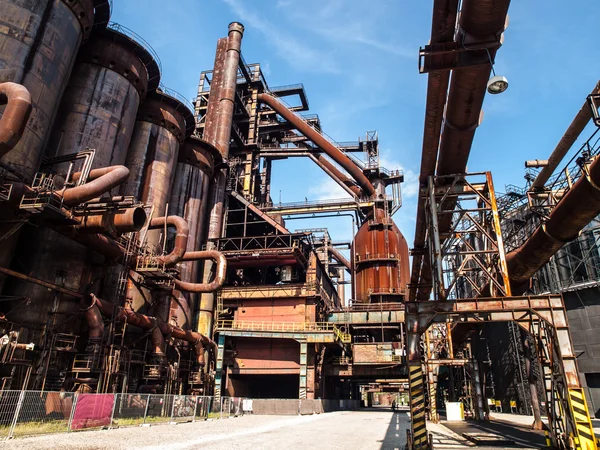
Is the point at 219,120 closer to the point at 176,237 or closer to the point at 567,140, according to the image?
the point at 176,237

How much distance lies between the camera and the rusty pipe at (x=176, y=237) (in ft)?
77.7

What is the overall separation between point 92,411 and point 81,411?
1.68 ft

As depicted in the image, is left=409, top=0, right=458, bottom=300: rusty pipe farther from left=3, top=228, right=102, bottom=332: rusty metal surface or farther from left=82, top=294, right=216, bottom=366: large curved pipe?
left=3, top=228, right=102, bottom=332: rusty metal surface

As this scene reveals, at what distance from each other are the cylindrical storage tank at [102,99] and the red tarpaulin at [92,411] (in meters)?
12.6

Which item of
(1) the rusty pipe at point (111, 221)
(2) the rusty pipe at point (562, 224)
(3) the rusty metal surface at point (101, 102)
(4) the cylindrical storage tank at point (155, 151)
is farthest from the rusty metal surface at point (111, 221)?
(2) the rusty pipe at point (562, 224)

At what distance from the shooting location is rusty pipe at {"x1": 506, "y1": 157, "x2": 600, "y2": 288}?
945 centimetres

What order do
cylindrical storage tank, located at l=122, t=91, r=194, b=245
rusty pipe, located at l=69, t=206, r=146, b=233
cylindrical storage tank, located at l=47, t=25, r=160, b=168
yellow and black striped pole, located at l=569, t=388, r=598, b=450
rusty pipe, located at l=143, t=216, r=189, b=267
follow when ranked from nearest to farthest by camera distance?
yellow and black striped pole, located at l=569, t=388, r=598, b=450
rusty pipe, located at l=69, t=206, r=146, b=233
cylindrical storage tank, located at l=47, t=25, r=160, b=168
rusty pipe, located at l=143, t=216, r=189, b=267
cylindrical storage tank, located at l=122, t=91, r=194, b=245

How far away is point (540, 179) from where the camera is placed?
16.2 metres

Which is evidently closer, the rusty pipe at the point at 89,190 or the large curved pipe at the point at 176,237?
the rusty pipe at the point at 89,190

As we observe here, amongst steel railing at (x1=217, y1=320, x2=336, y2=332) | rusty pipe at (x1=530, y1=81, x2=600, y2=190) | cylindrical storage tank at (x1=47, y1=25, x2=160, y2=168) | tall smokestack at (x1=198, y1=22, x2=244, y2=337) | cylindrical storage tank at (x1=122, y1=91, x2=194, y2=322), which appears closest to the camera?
rusty pipe at (x1=530, y1=81, x2=600, y2=190)

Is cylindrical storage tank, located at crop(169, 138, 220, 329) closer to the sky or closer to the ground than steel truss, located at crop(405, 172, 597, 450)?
closer to the sky

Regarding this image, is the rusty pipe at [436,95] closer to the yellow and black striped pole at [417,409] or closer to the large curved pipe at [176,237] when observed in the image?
the yellow and black striped pole at [417,409]

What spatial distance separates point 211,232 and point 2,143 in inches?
940

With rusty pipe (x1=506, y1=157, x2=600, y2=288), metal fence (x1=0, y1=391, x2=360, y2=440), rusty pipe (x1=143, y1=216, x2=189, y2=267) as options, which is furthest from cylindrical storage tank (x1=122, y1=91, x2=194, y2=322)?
rusty pipe (x1=506, y1=157, x2=600, y2=288)
